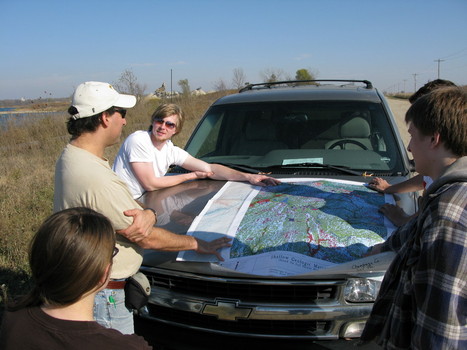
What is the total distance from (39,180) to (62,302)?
742 centimetres

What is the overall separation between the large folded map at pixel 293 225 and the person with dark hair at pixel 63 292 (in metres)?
1.03

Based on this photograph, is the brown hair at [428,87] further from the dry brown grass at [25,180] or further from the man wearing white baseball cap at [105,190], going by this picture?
the dry brown grass at [25,180]

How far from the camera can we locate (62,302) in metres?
1.36

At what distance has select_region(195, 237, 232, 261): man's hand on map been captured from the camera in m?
2.41

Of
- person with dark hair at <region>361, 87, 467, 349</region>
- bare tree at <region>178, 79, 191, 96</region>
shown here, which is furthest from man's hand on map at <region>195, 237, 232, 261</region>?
bare tree at <region>178, 79, 191, 96</region>

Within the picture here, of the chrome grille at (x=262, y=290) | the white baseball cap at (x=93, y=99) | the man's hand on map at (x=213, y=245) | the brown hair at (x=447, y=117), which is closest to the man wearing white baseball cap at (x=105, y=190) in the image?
the white baseball cap at (x=93, y=99)

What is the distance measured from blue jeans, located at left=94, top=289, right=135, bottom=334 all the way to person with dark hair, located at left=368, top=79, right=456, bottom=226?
163cm

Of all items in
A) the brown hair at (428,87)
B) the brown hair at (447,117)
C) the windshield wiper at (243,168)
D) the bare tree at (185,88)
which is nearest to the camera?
the brown hair at (447,117)

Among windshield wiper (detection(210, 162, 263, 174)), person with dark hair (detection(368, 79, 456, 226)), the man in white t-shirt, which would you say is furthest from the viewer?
windshield wiper (detection(210, 162, 263, 174))

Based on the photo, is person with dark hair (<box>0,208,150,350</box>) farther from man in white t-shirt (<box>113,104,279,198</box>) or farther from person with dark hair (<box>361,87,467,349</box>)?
man in white t-shirt (<box>113,104,279,198</box>)

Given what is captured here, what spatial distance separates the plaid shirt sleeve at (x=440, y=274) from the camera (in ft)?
4.29

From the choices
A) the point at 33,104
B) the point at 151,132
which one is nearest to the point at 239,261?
the point at 151,132

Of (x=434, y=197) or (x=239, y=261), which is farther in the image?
(x=239, y=261)

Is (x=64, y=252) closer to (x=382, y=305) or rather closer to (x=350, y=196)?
(x=382, y=305)
